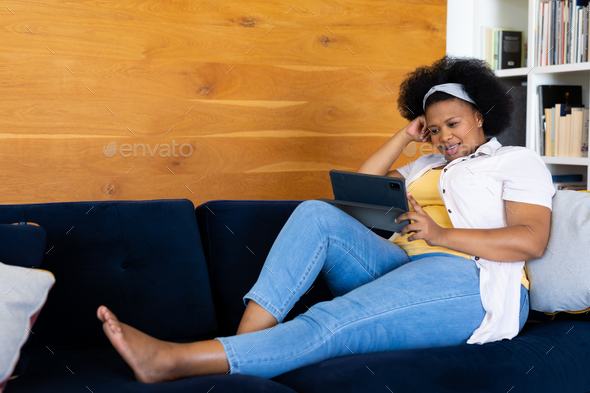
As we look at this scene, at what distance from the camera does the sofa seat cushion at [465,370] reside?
1.09m

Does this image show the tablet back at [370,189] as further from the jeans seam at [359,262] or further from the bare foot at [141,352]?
the bare foot at [141,352]

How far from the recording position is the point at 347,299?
1245 mm

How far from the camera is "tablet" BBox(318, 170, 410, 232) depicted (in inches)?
50.4

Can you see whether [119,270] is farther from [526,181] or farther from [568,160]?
[568,160]

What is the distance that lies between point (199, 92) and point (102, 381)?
4.33 ft

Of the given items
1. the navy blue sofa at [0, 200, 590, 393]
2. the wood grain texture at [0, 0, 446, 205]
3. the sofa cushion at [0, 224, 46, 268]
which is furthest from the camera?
the wood grain texture at [0, 0, 446, 205]

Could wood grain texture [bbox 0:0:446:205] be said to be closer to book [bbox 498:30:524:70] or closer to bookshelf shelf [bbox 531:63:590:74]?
book [bbox 498:30:524:70]

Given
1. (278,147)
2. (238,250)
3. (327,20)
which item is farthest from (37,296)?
(327,20)

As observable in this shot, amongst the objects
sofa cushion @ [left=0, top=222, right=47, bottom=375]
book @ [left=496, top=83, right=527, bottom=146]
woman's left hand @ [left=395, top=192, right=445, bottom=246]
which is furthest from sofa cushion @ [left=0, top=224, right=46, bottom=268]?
book @ [left=496, top=83, right=527, bottom=146]

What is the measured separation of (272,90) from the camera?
7.32 feet

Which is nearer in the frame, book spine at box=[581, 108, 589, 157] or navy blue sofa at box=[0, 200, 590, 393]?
navy blue sofa at box=[0, 200, 590, 393]

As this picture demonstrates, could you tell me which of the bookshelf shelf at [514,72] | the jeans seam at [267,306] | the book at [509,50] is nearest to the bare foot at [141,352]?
the jeans seam at [267,306]

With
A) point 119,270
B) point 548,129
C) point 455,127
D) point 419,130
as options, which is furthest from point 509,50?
point 119,270

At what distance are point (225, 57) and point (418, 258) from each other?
3.90 ft
